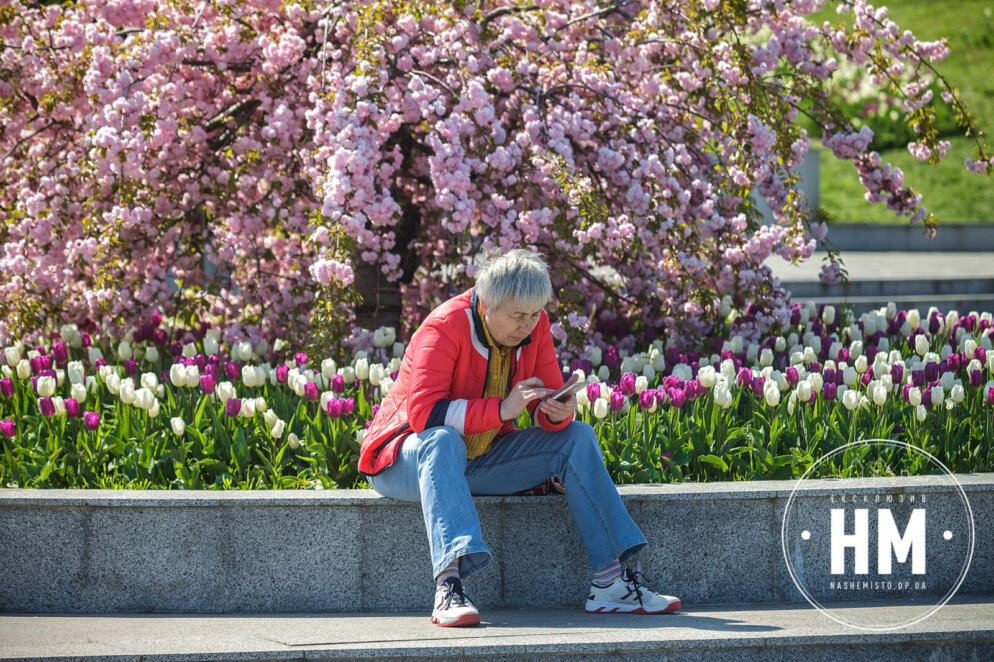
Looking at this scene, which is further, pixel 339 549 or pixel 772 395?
pixel 772 395

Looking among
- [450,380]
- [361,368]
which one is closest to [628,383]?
[450,380]

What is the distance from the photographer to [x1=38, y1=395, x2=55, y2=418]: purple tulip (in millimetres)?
4320

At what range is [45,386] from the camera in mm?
4473

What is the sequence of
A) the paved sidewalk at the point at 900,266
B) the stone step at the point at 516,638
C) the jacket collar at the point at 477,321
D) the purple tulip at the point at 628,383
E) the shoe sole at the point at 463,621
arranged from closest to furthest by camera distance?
the stone step at the point at 516,638 → the shoe sole at the point at 463,621 → the jacket collar at the point at 477,321 → the purple tulip at the point at 628,383 → the paved sidewalk at the point at 900,266

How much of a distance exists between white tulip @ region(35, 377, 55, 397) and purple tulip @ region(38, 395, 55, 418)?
0.13 m

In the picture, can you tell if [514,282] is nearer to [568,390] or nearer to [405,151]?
[568,390]

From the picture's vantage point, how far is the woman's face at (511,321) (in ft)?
12.0

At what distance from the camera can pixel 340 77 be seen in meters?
5.11

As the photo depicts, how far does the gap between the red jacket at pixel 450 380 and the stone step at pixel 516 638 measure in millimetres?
600

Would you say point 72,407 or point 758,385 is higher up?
point 758,385

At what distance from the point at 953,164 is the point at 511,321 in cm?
1515

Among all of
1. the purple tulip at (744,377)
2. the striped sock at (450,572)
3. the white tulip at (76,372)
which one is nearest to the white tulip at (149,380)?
the white tulip at (76,372)

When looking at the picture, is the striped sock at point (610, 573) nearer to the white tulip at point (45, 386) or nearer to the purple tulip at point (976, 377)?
the purple tulip at point (976, 377)

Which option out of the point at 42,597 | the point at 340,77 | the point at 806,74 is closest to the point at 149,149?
the point at 340,77
